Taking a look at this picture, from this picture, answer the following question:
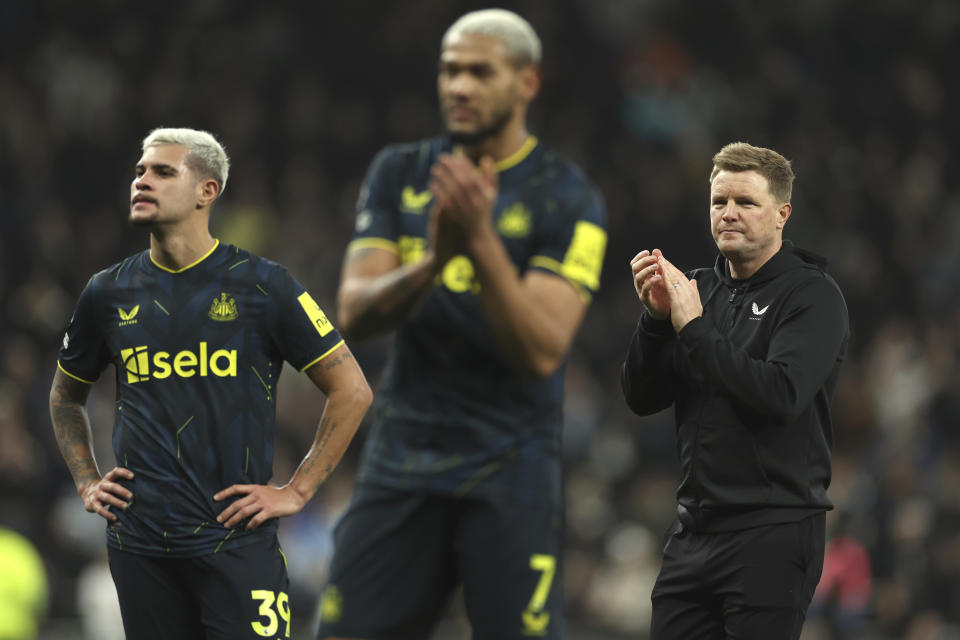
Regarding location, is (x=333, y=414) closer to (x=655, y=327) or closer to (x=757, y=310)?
(x=655, y=327)

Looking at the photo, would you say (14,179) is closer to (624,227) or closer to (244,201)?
(244,201)

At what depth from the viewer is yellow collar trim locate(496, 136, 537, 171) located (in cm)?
516

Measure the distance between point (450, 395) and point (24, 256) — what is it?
26.7 ft

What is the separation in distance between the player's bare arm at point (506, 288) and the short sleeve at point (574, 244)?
0.05 metres

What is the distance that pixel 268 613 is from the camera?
13.5 ft

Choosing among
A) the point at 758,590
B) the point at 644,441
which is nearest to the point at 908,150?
the point at 644,441

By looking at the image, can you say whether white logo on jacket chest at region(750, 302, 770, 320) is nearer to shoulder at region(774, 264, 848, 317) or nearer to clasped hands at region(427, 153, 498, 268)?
shoulder at region(774, 264, 848, 317)

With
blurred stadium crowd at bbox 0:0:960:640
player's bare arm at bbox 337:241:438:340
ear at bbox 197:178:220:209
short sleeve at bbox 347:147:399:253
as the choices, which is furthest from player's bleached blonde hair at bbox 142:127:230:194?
blurred stadium crowd at bbox 0:0:960:640

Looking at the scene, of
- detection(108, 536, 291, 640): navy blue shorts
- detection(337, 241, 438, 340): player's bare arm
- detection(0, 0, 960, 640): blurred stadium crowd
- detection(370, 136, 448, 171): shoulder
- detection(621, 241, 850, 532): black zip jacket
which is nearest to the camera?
detection(621, 241, 850, 532): black zip jacket

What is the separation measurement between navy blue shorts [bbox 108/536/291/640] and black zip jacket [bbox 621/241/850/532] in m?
1.16

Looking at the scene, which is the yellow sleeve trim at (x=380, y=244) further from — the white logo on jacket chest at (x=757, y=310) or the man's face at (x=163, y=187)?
the white logo on jacket chest at (x=757, y=310)

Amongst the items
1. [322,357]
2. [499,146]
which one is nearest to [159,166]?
[322,357]

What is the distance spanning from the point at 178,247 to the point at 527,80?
1507 millimetres

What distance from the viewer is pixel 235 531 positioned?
412cm
